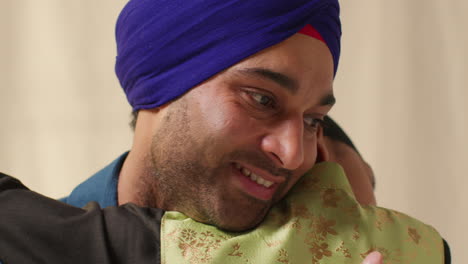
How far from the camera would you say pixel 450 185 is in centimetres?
211

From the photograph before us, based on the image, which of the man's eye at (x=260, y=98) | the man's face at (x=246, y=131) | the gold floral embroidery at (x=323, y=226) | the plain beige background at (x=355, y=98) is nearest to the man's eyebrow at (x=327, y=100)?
the man's face at (x=246, y=131)

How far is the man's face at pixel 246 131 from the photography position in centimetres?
102

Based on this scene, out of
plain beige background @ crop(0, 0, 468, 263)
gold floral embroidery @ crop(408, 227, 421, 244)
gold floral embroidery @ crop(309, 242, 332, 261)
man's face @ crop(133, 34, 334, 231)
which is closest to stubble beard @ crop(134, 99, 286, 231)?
man's face @ crop(133, 34, 334, 231)

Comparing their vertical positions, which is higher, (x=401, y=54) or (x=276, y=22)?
(x=276, y=22)

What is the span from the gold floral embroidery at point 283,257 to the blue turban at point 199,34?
0.33 m

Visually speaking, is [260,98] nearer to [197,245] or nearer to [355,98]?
[197,245]

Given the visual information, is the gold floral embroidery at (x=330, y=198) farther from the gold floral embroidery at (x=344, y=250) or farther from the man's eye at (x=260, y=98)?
the man's eye at (x=260, y=98)

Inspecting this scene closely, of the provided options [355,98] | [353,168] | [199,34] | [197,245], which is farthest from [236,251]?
[355,98]

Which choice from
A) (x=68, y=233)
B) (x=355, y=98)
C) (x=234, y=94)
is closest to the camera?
(x=68, y=233)

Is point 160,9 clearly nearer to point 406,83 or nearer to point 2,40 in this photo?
point 2,40

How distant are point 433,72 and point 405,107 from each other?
0.51ft

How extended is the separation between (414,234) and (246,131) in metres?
0.38

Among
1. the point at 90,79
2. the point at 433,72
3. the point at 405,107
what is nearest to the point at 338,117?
the point at 405,107

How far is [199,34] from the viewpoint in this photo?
1.06 meters
